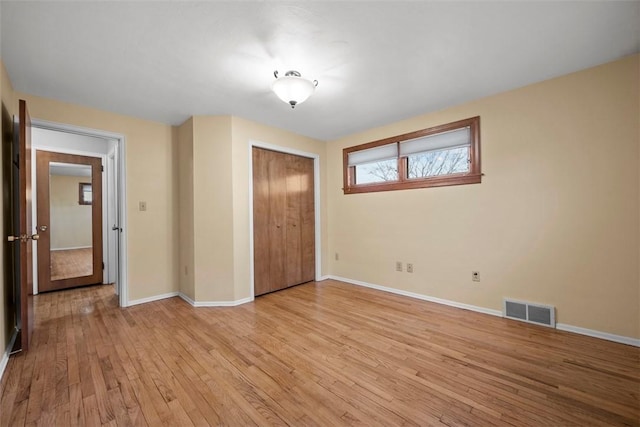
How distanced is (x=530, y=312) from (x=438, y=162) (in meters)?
1.92

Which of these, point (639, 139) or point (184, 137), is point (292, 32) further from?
point (639, 139)

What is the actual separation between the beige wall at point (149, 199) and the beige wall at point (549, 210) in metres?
3.31

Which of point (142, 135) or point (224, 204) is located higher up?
point (142, 135)

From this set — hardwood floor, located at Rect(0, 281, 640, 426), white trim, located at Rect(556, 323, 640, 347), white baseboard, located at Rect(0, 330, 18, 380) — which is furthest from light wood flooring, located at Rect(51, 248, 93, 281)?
white trim, located at Rect(556, 323, 640, 347)

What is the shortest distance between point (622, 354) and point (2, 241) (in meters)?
4.99

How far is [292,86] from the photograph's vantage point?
87.4 inches

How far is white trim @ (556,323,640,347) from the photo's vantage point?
219 centimetres

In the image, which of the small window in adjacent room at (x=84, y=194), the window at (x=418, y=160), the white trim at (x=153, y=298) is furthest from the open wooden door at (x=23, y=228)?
the window at (x=418, y=160)

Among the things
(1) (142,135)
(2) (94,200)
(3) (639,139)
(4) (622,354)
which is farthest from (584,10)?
(2) (94,200)

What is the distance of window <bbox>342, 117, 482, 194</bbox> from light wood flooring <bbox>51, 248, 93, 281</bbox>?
437 centimetres

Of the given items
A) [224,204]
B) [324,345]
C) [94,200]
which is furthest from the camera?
[94,200]

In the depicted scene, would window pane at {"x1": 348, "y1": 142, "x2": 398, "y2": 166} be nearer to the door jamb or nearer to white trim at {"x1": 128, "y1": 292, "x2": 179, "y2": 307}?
the door jamb

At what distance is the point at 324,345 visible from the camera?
7.47 feet

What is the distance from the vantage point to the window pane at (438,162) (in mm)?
3172
